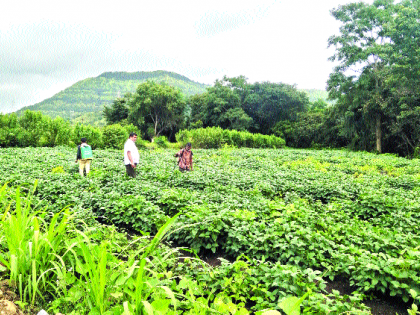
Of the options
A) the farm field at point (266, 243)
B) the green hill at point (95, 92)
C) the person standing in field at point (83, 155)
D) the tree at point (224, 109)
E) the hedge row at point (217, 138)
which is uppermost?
the green hill at point (95, 92)

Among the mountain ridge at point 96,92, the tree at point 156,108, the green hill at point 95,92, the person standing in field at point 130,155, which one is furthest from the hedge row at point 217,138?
the green hill at point 95,92

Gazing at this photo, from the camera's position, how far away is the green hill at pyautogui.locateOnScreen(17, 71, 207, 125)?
8531 cm

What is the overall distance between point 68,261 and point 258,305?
6.41ft

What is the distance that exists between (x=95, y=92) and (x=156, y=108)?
72279 millimetres

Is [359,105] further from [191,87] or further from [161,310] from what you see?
[191,87]

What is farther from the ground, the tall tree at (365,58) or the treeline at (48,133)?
the tall tree at (365,58)

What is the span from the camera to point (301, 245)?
11.6ft

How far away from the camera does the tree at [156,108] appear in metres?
43.9

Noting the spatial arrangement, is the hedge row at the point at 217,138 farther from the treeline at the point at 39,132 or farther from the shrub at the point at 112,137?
the treeline at the point at 39,132

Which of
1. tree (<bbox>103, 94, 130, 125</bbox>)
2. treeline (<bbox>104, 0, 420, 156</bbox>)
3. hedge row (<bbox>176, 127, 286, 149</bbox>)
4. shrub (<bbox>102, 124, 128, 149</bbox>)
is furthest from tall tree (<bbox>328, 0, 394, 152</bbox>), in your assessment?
tree (<bbox>103, 94, 130, 125</bbox>)

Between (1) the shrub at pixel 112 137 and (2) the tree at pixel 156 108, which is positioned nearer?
(1) the shrub at pixel 112 137

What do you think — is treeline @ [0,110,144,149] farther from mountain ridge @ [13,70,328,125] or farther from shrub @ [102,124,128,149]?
mountain ridge @ [13,70,328,125]

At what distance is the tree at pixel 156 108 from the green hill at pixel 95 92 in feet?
96.2

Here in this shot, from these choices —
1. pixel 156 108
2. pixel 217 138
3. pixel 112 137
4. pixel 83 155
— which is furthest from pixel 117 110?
pixel 83 155
